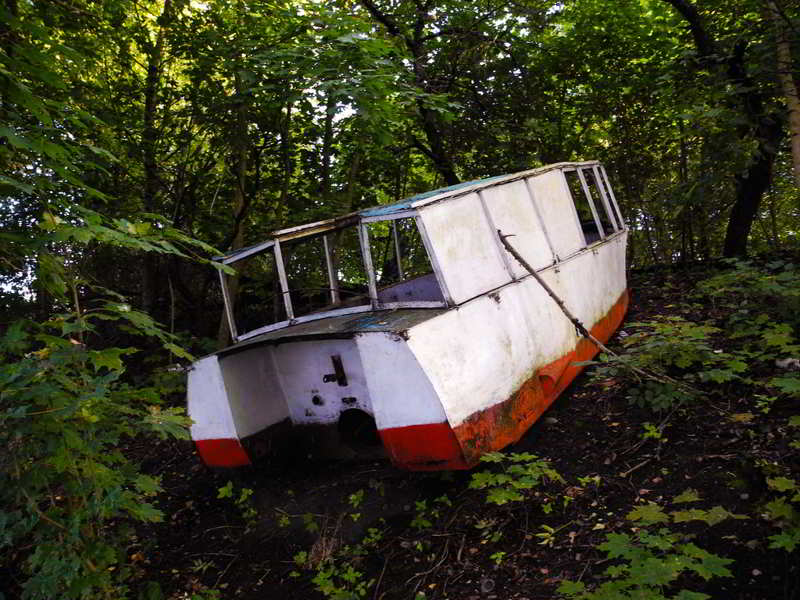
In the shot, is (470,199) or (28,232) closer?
(28,232)

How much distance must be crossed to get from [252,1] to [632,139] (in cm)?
696

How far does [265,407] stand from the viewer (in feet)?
15.3

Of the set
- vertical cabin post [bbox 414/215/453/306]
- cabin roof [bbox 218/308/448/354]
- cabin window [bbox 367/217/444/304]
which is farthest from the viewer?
cabin window [bbox 367/217/444/304]

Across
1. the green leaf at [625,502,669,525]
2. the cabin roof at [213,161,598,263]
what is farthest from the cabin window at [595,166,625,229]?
the green leaf at [625,502,669,525]

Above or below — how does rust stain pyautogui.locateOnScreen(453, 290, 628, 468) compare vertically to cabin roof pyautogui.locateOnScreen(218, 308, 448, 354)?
below

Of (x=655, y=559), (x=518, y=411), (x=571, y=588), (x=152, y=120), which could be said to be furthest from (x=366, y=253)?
(x=152, y=120)

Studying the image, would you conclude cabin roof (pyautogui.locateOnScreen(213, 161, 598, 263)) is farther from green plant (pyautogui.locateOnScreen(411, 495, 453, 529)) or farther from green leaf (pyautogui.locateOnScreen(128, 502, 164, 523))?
green plant (pyautogui.locateOnScreen(411, 495, 453, 529))

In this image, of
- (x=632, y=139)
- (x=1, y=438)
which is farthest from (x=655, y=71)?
(x=1, y=438)

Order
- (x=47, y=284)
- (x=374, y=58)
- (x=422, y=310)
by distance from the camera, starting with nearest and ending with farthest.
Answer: (x=47, y=284) < (x=422, y=310) < (x=374, y=58)

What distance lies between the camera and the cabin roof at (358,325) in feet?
12.3

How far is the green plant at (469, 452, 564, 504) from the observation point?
11.5 ft

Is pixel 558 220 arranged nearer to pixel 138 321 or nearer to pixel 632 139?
pixel 138 321

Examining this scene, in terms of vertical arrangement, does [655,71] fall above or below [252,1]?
below

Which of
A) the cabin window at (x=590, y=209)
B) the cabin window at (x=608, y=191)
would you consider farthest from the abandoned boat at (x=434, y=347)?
the cabin window at (x=608, y=191)
